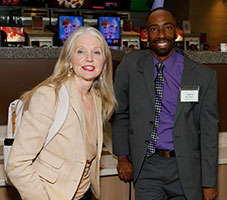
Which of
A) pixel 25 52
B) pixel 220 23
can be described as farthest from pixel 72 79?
pixel 220 23

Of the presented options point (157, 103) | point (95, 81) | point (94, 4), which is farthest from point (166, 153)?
point (94, 4)

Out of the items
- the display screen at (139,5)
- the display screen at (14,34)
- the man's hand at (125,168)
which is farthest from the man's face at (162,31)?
the display screen at (139,5)

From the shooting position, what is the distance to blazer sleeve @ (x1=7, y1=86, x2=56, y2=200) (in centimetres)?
138

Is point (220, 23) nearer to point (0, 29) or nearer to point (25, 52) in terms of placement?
point (0, 29)

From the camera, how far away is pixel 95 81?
178 centimetres

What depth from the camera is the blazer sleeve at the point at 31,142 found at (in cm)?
138

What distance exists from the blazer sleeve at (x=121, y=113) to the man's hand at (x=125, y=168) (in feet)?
0.13

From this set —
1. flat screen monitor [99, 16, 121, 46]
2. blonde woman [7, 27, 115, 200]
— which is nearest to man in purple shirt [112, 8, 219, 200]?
blonde woman [7, 27, 115, 200]

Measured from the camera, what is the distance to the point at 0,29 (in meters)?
5.95

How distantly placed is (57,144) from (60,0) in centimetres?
640

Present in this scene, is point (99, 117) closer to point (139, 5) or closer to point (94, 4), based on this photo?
point (94, 4)

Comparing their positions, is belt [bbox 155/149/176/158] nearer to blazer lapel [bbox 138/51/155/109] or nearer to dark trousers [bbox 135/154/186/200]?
dark trousers [bbox 135/154/186/200]

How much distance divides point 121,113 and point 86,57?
0.50 m

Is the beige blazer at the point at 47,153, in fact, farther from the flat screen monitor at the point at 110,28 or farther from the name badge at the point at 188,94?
the flat screen monitor at the point at 110,28
